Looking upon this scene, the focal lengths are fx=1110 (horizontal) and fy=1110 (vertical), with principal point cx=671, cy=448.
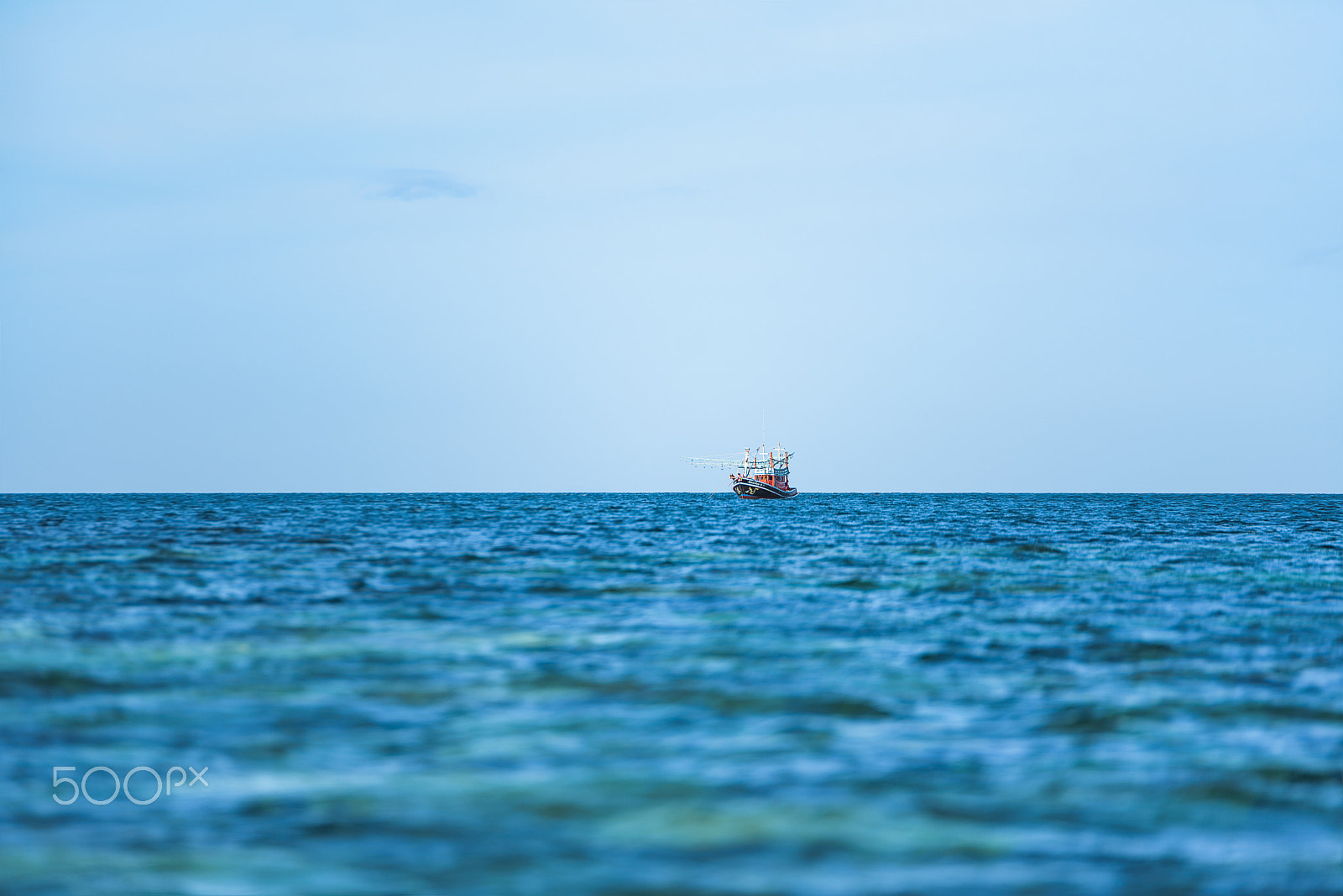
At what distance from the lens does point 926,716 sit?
35.1 feet

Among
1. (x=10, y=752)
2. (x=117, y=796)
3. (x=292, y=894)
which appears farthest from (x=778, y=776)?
(x=10, y=752)

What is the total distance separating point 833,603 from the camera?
20750mm

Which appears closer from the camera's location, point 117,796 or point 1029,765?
point 117,796

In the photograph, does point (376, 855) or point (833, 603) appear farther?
point (833, 603)

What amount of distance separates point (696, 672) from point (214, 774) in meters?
5.96

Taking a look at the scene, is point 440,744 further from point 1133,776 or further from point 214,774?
point 1133,776

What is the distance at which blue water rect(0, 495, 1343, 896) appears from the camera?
22.0 feet

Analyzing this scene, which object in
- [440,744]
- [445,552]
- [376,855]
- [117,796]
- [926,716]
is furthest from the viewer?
[445,552]

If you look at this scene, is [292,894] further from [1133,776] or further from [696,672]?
[696,672]

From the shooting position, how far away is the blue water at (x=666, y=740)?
22.0 ft

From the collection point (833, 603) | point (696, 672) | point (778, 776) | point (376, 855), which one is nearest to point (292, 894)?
point (376, 855)

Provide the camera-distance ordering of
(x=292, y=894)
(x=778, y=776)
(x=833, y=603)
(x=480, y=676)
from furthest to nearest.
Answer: (x=833, y=603) → (x=480, y=676) → (x=778, y=776) → (x=292, y=894)

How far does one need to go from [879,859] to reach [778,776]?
5.89 feet

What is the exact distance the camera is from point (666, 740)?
9703mm
